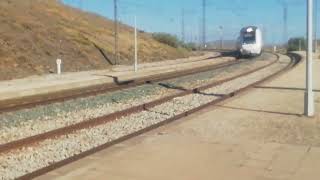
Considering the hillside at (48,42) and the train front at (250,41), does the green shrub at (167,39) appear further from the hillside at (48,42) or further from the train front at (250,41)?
the train front at (250,41)

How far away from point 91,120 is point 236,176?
667 centimetres

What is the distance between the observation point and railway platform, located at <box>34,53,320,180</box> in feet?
30.8

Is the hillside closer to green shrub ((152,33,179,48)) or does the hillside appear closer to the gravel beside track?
the gravel beside track

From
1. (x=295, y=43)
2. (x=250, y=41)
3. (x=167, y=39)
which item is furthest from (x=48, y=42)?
(x=295, y=43)

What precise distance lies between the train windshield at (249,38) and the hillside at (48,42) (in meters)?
8.81

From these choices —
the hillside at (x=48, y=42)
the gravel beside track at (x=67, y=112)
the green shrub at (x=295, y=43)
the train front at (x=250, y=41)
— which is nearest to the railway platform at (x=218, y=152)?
the gravel beside track at (x=67, y=112)

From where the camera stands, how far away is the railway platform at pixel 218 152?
30.8 ft

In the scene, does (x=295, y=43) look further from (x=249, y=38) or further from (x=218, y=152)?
(x=218, y=152)

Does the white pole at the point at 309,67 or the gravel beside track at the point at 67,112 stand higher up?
the white pole at the point at 309,67

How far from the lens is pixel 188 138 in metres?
12.7

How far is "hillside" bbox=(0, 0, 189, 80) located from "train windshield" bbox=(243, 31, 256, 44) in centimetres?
881

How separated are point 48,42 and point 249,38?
2856cm

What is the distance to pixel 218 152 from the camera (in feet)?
36.4

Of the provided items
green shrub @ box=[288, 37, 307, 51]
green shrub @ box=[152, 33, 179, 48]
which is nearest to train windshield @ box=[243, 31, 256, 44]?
green shrub @ box=[152, 33, 179, 48]
